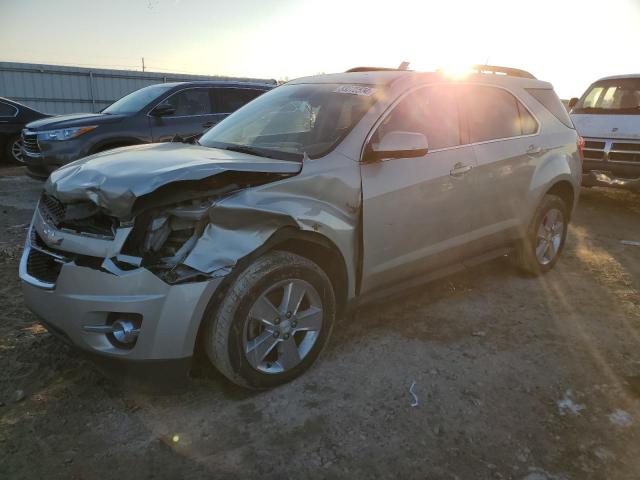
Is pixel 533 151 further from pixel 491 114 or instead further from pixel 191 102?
pixel 191 102

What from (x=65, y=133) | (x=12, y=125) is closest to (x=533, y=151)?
(x=65, y=133)

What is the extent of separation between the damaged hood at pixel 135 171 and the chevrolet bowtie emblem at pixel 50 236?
Answer: 0.57 ft

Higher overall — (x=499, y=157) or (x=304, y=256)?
(x=499, y=157)

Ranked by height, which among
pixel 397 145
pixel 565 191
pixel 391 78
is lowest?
pixel 565 191

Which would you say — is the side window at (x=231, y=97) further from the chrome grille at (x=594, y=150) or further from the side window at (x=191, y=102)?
the chrome grille at (x=594, y=150)

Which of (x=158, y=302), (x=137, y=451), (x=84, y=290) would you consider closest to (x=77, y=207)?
(x=84, y=290)

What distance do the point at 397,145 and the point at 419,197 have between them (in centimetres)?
47

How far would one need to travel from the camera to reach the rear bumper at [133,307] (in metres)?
2.32

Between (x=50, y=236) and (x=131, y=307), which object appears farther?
(x=50, y=236)

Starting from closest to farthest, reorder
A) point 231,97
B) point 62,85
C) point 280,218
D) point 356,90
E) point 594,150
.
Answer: point 280,218
point 356,90
point 594,150
point 231,97
point 62,85

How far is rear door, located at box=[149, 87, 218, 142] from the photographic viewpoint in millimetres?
7555

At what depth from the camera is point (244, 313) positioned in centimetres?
254

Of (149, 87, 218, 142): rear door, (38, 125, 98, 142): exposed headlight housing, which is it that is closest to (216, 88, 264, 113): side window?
(149, 87, 218, 142): rear door

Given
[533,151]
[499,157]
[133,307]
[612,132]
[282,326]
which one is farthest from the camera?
[612,132]
